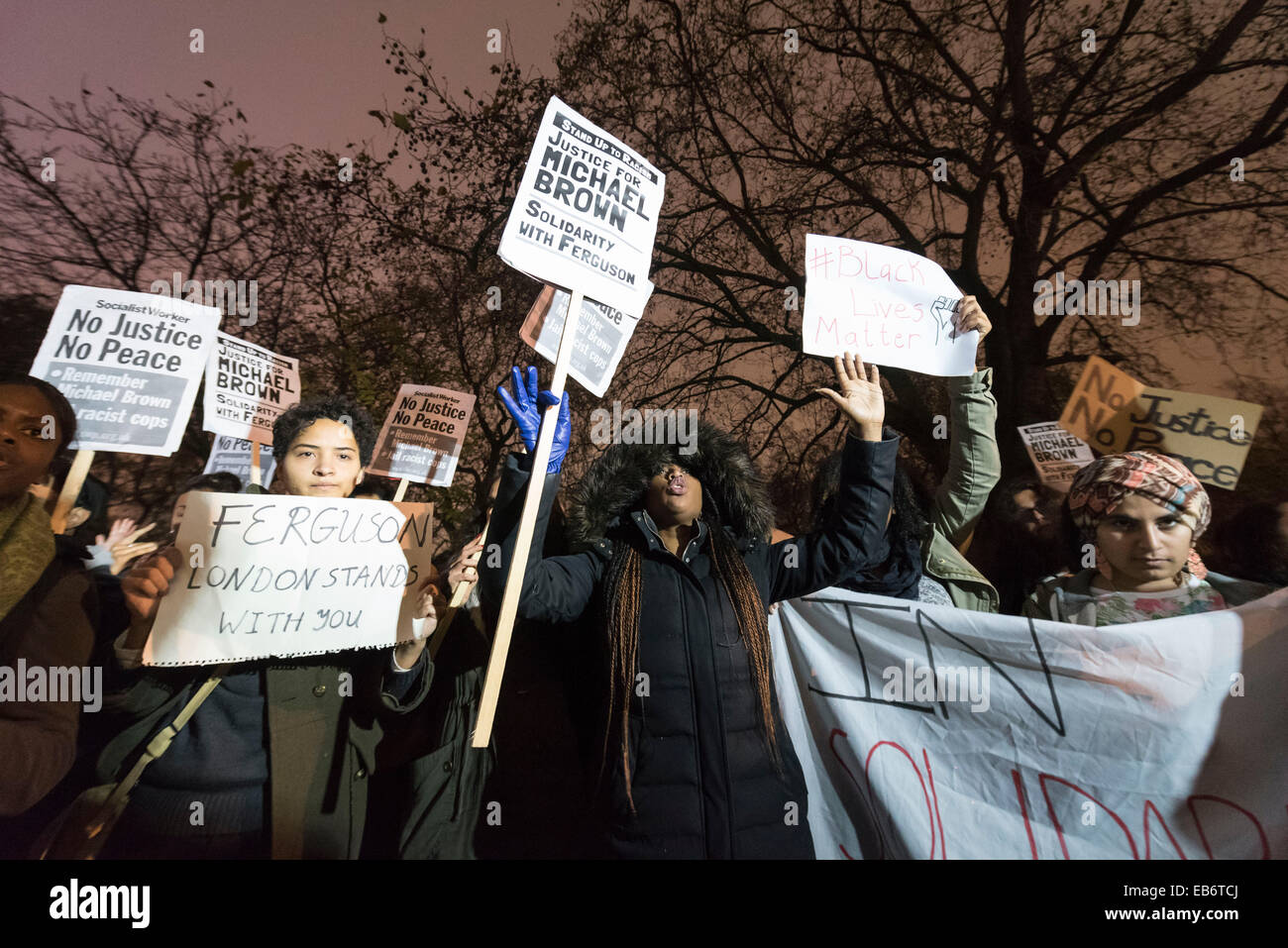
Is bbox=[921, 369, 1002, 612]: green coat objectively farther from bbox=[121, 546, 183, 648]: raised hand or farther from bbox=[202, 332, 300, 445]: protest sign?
bbox=[202, 332, 300, 445]: protest sign

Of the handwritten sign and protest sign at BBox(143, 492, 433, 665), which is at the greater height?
the handwritten sign

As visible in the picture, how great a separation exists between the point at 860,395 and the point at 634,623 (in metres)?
1.02

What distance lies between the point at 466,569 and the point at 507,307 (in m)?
Result: 4.76

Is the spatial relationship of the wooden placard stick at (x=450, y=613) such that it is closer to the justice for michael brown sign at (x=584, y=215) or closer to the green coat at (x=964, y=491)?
the justice for michael brown sign at (x=584, y=215)

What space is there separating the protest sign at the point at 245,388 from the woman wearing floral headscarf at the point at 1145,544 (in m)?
3.23

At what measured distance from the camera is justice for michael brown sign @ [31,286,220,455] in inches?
105

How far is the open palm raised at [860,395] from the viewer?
90.3 inches

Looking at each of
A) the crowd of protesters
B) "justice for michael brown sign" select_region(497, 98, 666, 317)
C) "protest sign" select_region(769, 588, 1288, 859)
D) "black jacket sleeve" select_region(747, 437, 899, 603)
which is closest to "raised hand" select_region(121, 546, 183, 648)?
the crowd of protesters

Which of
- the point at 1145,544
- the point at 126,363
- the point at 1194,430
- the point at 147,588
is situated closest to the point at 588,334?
the point at 147,588

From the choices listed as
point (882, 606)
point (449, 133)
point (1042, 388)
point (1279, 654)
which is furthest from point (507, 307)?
point (1279, 654)

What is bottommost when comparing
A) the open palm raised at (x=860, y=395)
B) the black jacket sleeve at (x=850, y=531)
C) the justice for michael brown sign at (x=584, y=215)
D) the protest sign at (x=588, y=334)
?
the black jacket sleeve at (x=850, y=531)

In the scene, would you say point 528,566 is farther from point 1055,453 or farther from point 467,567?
point 1055,453

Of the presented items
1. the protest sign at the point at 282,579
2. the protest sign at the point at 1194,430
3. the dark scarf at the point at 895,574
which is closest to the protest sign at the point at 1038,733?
the dark scarf at the point at 895,574

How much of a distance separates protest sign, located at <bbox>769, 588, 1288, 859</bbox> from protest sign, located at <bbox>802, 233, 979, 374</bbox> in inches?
34.2
